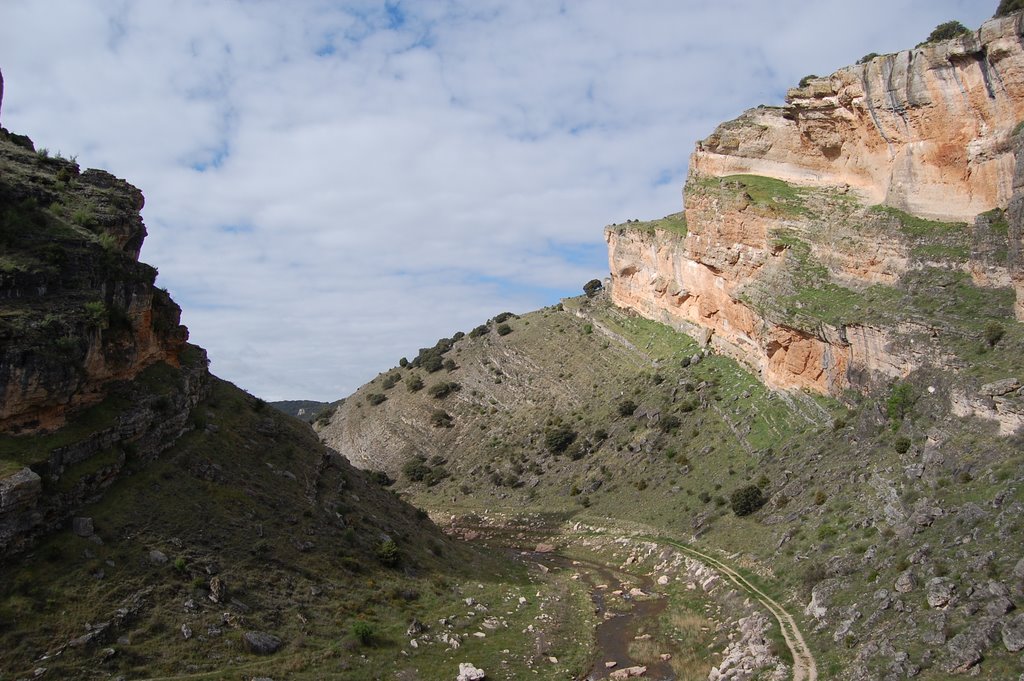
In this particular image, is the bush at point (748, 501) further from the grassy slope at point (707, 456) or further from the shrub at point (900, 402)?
the shrub at point (900, 402)

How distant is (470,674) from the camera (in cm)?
1966

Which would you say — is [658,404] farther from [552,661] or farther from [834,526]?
[552,661]

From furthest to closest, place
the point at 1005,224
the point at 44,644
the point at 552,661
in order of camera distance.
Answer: the point at 1005,224
the point at 552,661
the point at 44,644

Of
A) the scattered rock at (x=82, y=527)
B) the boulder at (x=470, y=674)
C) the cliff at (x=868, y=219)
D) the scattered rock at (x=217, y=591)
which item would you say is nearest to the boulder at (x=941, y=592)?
the cliff at (x=868, y=219)

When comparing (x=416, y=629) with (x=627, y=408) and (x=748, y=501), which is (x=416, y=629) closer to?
(x=748, y=501)

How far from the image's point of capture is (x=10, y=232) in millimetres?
Result: 23062

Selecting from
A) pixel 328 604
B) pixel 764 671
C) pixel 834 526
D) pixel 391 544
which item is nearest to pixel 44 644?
pixel 328 604

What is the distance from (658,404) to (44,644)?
40628 millimetres

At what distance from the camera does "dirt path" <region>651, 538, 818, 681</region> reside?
1792 centimetres

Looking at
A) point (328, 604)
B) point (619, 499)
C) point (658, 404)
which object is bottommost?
point (328, 604)

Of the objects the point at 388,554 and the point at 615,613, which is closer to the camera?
the point at 388,554

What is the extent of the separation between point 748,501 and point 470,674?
1905 cm

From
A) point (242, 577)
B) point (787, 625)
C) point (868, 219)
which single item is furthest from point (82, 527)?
point (868, 219)

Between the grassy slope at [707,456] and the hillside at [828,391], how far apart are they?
15 cm
